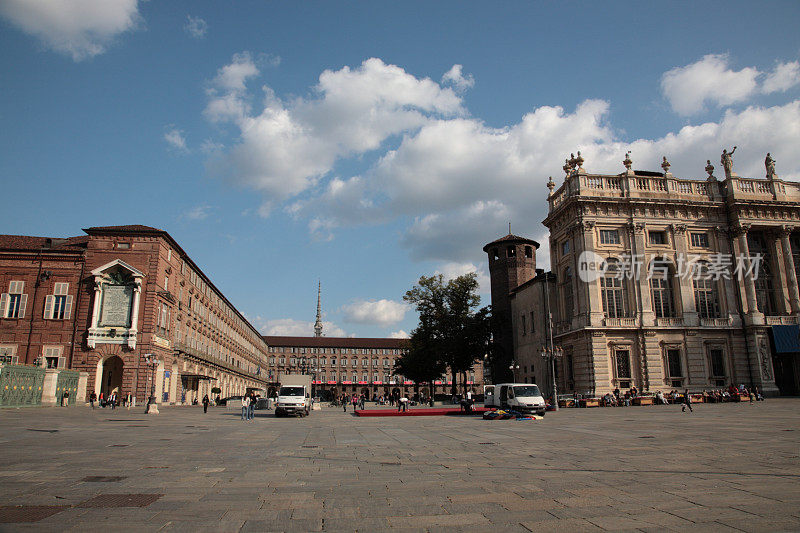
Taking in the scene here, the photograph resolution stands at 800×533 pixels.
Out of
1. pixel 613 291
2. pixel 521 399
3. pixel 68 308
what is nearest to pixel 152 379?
pixel 68 308

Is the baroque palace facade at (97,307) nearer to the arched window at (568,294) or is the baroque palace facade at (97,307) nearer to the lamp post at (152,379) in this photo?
the lamp post at (152,379)

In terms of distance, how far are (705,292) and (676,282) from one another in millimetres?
3329

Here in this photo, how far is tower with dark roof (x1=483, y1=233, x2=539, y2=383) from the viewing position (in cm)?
6094

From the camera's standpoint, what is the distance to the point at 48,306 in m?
39.2

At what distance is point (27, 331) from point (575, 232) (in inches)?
1810

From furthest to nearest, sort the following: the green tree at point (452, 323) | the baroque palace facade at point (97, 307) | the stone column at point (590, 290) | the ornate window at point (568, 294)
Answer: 1. the green tree at point (452, 323)
2. the ornate window at point (568, 294)
3. the stone column at point (590, 290)
4. the baroque palace facade at point (97, 307)

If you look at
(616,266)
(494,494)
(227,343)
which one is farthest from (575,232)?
(227,343)

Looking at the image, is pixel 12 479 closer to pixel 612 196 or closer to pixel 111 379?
pixel 111 379

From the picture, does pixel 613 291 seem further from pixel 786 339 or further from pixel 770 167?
pixel 770 167

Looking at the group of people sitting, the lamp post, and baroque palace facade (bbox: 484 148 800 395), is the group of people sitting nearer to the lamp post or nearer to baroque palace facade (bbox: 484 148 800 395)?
baroque palace facade (bbox: 484 148 800 395)

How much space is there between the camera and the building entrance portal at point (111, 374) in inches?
1581

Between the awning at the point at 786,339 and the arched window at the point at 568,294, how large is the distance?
16.8 meters

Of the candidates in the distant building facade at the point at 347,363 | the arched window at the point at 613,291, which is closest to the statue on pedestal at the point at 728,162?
the arched window at the point at 613,291

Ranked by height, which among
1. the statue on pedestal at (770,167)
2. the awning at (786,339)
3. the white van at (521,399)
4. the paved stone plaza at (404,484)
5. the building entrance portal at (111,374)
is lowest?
the paved stone plaza at (404,484)
